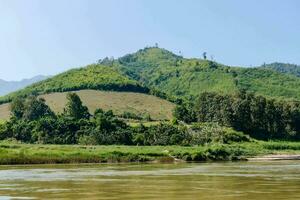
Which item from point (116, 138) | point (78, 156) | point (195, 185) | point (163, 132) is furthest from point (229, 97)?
point (195, 185)

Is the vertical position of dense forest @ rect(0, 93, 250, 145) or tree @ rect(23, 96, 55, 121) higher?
tree @ rect(23, 96, 55, 121)

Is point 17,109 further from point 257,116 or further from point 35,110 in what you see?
point 257,116

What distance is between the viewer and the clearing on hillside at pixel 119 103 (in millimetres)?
162000

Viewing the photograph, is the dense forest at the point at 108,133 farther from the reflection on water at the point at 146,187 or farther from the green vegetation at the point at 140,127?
the reflection on water at the point at 146,187

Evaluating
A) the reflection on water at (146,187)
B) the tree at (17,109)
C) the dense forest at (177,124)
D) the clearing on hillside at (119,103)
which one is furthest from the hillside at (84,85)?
the reflection on water at (146,187)

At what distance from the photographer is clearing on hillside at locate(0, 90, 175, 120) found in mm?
162000

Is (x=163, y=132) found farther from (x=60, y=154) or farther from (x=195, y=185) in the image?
(x=195, y=185)

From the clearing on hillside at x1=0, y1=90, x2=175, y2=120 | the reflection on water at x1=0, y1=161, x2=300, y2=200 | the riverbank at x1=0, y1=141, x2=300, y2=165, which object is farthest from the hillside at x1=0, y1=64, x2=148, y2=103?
the reflection on water at x1=0, y1=161, x2=300, y2=200

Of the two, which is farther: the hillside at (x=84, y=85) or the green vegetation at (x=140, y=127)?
the hillside at (x=84, y=85)

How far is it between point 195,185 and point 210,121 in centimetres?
9316

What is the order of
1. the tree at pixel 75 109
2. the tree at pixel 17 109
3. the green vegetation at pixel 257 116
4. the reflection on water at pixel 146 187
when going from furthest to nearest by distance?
the tree at pixel 17 109 → the tree at pixel 75 109 → the green vegetation at pixel 257 116 → the reflection on water at pixel 146 187

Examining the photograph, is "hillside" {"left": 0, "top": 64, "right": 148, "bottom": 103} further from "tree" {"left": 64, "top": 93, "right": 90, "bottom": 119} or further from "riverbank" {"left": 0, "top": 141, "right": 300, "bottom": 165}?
"riverbank" {"left": 0, "top": 141, "right": 300, "bottom": 165}

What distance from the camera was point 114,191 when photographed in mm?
38969

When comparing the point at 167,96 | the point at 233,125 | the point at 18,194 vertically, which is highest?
the point at 167,96
